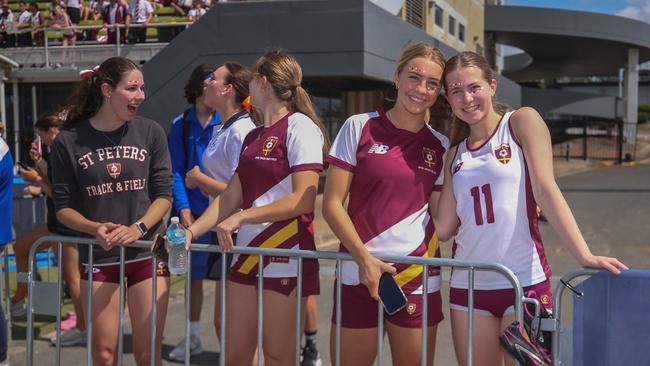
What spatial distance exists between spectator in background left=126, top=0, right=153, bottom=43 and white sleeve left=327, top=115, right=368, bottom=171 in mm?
15851

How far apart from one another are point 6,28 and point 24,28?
29.2 inches

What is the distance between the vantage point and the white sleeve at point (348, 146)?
3.19m

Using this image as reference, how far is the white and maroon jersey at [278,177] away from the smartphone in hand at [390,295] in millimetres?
566

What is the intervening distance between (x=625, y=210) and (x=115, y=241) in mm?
13797

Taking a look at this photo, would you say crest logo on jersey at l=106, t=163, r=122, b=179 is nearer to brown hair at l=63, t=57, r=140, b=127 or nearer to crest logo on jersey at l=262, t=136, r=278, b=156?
brown hair at l=63, t=57, r=140, b=127

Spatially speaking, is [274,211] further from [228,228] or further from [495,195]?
[495,195]

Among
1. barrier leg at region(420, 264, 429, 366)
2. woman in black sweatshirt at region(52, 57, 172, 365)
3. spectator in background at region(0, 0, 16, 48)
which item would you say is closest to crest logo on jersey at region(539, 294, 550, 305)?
barrier leg at region(420, 264, 429, 366)

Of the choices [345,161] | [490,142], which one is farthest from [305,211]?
[490,142]

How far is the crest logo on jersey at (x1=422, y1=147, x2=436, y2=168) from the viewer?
10.5ft

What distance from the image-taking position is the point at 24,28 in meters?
20.6

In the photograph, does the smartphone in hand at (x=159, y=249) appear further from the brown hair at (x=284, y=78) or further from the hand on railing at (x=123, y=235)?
the brown hair at (x=284, y=78)

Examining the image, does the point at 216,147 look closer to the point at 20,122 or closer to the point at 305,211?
the point at 305,211

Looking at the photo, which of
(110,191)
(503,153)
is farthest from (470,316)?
(110,191)

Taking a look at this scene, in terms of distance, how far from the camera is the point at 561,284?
2.91m
